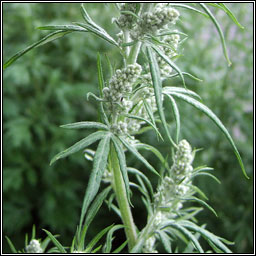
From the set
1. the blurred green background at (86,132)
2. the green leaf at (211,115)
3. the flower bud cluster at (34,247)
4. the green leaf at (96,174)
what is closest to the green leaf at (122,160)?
the green leaf at (96,174)

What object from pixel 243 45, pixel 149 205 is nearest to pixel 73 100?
pixel 243 45

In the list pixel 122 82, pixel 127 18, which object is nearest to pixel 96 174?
pixel 122 82

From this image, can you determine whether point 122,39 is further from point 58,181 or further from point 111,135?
point 58,181

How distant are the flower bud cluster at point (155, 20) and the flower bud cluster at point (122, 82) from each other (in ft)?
0.22

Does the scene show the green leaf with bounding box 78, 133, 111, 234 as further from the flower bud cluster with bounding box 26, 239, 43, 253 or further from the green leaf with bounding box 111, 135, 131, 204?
the flower bud cluster with bounding box 26, 239, 43, 253

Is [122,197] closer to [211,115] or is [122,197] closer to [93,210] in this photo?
[93,210]

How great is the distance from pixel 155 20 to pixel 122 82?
15 centimetres

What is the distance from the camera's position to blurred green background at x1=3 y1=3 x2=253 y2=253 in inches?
92.6

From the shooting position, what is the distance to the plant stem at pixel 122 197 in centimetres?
85

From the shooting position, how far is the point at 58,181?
8.36 ft

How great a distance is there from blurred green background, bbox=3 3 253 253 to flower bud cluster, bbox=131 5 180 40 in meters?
1.54

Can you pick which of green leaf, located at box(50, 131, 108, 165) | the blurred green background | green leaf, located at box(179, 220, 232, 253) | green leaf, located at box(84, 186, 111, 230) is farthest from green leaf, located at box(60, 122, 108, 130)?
the blurred green background

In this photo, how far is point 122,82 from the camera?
75cm

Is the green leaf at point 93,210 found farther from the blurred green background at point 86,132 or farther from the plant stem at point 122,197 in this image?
the blurred green background at point 86,132
